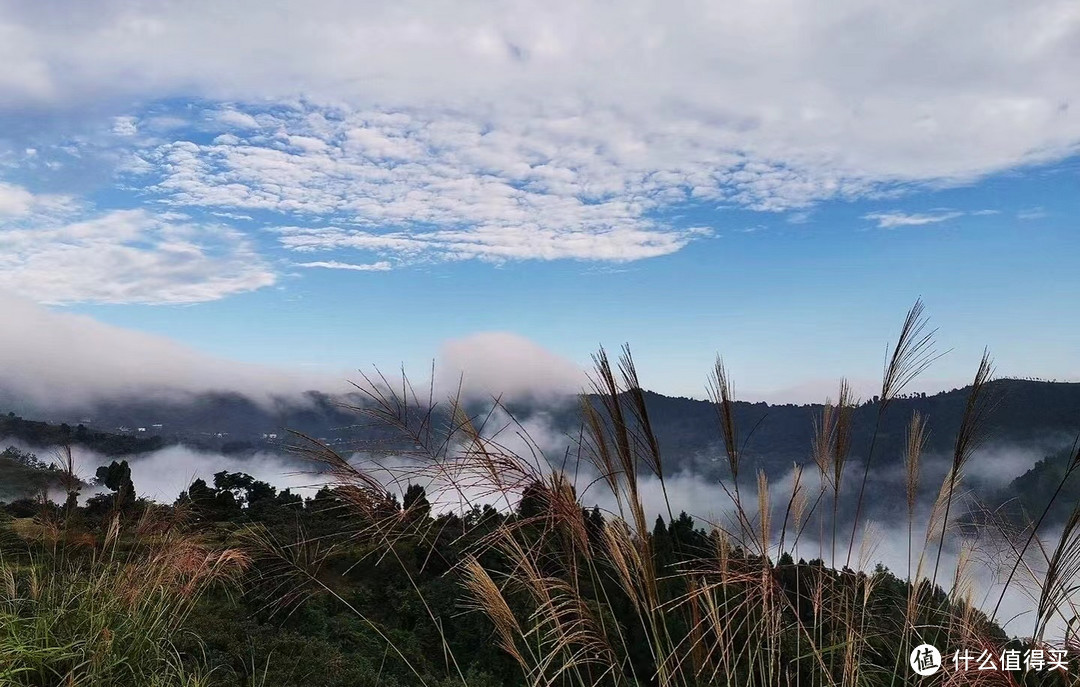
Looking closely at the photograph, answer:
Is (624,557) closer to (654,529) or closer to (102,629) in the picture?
(654,529)

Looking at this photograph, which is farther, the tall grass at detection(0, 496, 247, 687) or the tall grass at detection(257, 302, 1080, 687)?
the tall grass at detection(0, 496, 247, 687)

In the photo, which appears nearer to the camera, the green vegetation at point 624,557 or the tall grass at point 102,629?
the green vegetation at point 624,557

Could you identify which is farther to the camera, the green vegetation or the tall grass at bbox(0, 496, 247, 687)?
the tall grass at bbox(0, 496, 247, 687)

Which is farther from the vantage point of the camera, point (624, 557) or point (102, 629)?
point (102, 629)

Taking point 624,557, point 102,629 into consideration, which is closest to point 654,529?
point 624,557

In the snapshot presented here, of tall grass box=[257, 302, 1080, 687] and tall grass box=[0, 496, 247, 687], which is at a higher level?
tall grass box=[257, 302, 1080, 687]

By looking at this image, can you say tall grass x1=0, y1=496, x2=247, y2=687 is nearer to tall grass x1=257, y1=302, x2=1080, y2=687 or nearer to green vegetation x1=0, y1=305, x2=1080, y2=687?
green vegetation x1=0, y1=305, x2=1080, y2=687

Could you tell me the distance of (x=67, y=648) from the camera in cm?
356

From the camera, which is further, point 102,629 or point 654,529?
point 102,629

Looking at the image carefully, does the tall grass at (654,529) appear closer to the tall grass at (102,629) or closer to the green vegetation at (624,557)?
the green vegetation at (624,557)

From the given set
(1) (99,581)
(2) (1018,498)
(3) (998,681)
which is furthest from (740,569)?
(1) (99,581)

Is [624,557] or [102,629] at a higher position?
[624,557]

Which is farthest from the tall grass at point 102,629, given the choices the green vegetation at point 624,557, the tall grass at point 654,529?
the tall grass at point 654,529

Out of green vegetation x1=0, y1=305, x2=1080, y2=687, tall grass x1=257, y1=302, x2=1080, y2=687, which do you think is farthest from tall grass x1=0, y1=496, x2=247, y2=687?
tall grass x1=257, y1=302, x2=1080, y2=687
